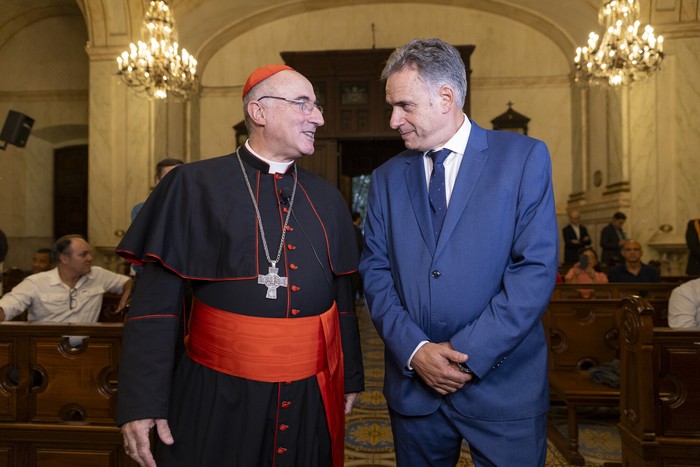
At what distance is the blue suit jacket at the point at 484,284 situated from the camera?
179 cm

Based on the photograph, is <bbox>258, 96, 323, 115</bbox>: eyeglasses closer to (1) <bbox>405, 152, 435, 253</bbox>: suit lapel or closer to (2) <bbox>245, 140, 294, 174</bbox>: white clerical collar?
(2) <bbox>245, 140, 294, 174</bbox>: white clerical collar

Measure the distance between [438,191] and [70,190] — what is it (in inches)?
566

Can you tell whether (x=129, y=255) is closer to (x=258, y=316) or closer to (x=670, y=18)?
(x=258, y=316)

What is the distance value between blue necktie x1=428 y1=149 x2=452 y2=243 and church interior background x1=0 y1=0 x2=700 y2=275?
9.14 m

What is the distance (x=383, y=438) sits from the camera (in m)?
4.07

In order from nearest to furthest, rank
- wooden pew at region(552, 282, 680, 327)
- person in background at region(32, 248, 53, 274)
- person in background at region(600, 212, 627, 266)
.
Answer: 1. wooden pew at region(552, 282, 680, 327)
2. person in background at region(32, 248, 53, 274)
3. person in background at region(600, 212, 627, 266)

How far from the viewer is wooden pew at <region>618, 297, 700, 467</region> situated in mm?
2885

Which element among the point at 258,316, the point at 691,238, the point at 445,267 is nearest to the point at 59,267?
the point at 258,316

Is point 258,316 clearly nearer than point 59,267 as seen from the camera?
Yes

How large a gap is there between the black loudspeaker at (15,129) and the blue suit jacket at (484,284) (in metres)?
7.95

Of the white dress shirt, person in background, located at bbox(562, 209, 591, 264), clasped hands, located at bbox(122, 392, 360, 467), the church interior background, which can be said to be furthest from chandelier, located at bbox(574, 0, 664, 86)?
clasped hands, located at bbox(122, 392, 360, 467)

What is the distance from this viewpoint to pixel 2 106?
13.9 metres

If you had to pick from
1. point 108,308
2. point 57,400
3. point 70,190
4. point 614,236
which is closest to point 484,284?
point 57,400

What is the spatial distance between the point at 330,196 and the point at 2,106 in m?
14.3
